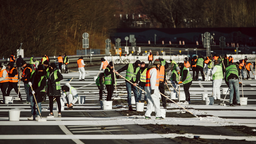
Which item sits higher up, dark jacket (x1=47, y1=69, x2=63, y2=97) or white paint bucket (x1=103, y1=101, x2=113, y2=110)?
dark jacket (x1=47, y1=69, x2=63, y2=97)

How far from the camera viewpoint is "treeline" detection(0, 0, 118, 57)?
48.5 meters

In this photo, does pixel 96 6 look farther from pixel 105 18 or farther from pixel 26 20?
pixel 26 20

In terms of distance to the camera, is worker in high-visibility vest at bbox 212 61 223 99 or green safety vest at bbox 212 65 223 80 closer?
worker in high-visibility vest at bbox 212 61 223 99

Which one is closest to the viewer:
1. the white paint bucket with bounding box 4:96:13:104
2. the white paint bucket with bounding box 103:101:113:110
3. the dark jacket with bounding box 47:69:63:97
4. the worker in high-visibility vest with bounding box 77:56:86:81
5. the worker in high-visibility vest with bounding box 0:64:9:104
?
the dark jacket with bounding box 47:69:63:97

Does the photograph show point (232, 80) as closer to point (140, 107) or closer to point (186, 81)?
point (186, 81)

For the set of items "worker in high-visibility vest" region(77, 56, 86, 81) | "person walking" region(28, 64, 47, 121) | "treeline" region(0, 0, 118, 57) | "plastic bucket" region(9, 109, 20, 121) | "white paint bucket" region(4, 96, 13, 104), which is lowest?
"plastic bucket" region(9, 109, 20, 121)

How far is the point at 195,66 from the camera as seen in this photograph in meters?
32.0

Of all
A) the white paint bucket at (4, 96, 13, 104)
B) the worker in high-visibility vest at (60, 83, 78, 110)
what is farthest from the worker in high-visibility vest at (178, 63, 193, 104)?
the white paint bucket at (4, 96, 13, 104)

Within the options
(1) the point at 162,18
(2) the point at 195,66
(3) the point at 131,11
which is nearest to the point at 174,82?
(2) the point at 195,66

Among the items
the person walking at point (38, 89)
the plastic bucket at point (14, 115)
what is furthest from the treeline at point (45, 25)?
the plastic bucket at point (14, 115)

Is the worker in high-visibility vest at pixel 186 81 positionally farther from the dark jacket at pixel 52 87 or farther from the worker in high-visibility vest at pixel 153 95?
the dark jacket at pixel 52 87

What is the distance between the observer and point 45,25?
54938 millimetres

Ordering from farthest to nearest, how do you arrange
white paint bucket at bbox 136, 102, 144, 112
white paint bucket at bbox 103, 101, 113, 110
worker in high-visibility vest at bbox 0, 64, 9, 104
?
worker in high-visibility vest at bbox 0, 64, 9, 104 → white paint bucket at bbox 103, 101, 113, 110 → white paint bucket at bbox 136, 102, 144, 112

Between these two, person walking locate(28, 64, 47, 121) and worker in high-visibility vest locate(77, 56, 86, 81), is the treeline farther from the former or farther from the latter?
person walking locate(28, 64, 47, 121)
